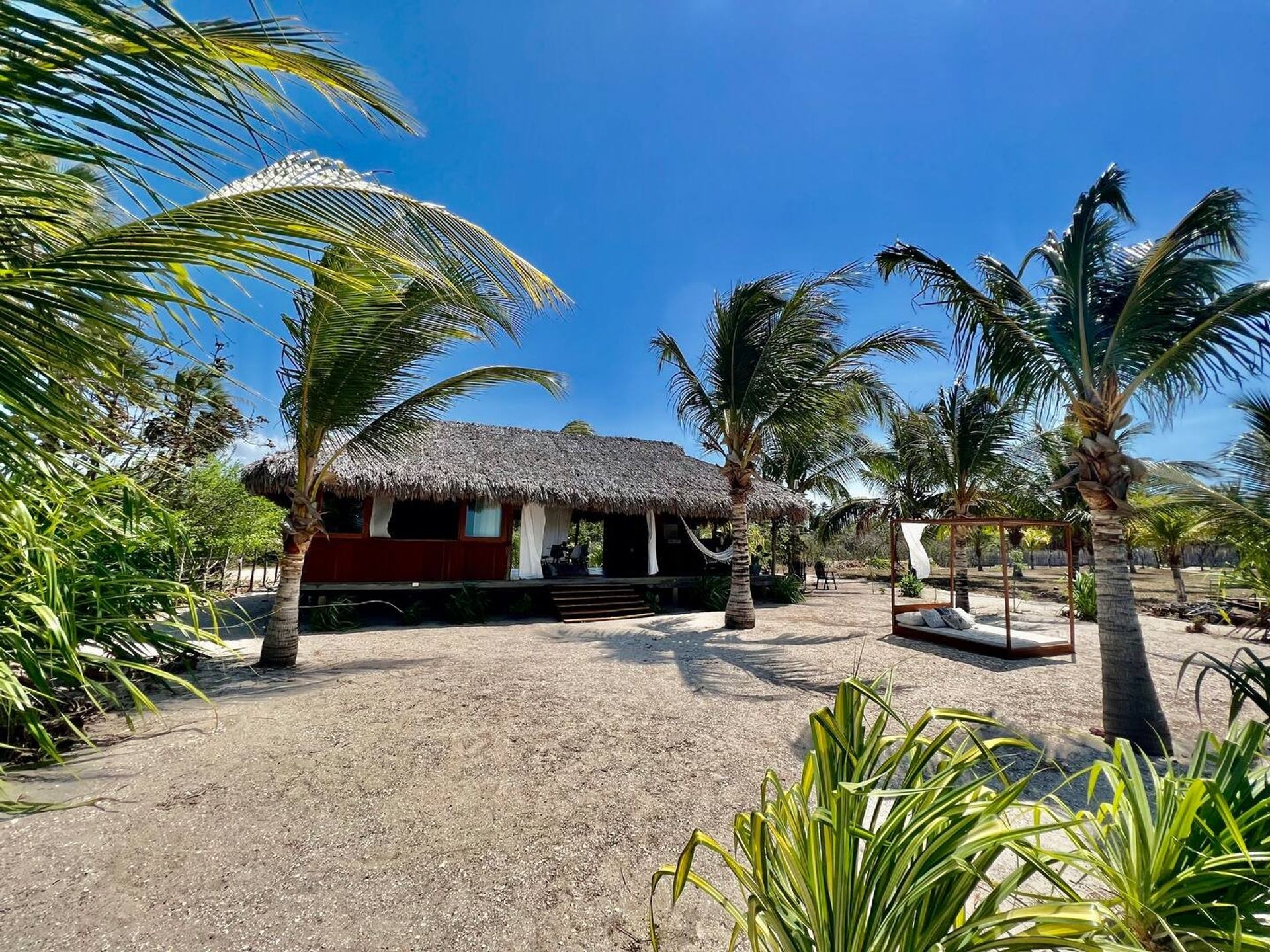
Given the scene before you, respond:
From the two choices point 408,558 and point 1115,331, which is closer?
point 1115,331

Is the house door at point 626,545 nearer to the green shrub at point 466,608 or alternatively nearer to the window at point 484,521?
the window at point 484,521

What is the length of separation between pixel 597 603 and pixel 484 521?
2.91 metres

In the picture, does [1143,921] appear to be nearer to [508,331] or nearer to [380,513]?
[508,331]

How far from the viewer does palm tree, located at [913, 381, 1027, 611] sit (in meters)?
9.65

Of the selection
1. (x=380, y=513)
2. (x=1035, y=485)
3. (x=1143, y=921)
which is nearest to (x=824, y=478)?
(x=1035, y=485)

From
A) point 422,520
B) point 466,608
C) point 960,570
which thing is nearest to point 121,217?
point 466,608

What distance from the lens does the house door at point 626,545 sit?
13555 mm

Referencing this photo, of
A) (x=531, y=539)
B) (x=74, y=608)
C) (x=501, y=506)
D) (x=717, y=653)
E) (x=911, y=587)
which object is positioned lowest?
(x=911, y=587)

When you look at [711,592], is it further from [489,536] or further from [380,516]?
[380,516]

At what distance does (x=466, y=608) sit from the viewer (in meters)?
9.58

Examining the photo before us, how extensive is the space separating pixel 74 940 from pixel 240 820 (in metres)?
0.77

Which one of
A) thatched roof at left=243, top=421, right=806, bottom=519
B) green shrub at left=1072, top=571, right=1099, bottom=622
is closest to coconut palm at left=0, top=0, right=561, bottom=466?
thatched roof at left=243, top=421, right=806, bottom=519

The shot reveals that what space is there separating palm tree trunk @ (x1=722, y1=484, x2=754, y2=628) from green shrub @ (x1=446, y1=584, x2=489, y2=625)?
456 cm

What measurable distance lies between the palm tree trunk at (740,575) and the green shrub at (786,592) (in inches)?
162
